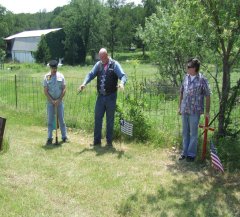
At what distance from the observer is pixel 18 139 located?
324 inches

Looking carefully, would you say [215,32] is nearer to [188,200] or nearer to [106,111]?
[106,111]

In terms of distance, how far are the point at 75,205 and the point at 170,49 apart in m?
10.5

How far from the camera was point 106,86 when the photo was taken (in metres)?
7.37

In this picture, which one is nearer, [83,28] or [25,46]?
[83,28]

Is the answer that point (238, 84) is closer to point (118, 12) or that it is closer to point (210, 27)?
point (210, 27)

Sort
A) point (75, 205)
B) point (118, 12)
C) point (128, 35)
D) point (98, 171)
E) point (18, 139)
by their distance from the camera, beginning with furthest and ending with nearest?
1. point (118, 12)
2. point (128, 35)
3. point (18, 139)
4. point (98, 171)
5. point (75, 205)

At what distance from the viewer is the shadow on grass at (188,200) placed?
480 centimetres

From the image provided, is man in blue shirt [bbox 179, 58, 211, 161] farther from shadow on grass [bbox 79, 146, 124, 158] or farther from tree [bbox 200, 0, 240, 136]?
shadow on grass [bbox 79, 146, 124, 158]

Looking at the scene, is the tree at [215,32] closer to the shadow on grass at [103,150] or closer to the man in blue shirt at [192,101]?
the man in blue shirt at [192,101]

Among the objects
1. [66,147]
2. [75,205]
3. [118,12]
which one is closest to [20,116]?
[66,147]

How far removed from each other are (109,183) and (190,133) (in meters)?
1.72

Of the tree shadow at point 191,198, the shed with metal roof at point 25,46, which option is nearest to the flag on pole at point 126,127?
the tree shadow at point 191,198

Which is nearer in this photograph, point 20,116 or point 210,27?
point 210,27

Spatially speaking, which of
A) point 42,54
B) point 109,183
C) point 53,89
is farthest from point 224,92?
point 42,54
